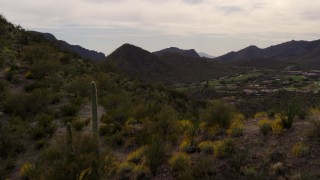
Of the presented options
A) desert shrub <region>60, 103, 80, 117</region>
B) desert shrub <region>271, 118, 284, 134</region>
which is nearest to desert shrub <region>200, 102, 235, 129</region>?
desert shrub <region>271, 118, 284, 134</region>

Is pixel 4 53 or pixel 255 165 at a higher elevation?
pixel 4 53

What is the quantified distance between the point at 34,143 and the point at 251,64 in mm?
168086

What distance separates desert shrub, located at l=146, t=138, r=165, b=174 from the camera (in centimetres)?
1359

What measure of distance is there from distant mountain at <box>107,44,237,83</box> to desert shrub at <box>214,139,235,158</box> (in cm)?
7656

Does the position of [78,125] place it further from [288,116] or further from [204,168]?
[288,116]

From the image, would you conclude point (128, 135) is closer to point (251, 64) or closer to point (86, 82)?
point (86, 82)

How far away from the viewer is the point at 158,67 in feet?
365

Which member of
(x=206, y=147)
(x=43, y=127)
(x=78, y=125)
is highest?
(x=206, y=147)

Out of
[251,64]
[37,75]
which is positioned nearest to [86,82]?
[37,75]

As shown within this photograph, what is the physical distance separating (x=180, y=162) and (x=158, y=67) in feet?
323

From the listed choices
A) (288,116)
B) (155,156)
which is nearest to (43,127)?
A: (155,156)

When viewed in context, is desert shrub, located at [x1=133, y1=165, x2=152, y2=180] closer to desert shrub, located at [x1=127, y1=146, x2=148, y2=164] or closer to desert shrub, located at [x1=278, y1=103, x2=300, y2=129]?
desert shrub, located at [x1=127, y1=146, x2=148, y2=164]

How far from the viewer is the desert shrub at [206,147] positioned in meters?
14.4

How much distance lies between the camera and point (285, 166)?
39.8 feet
